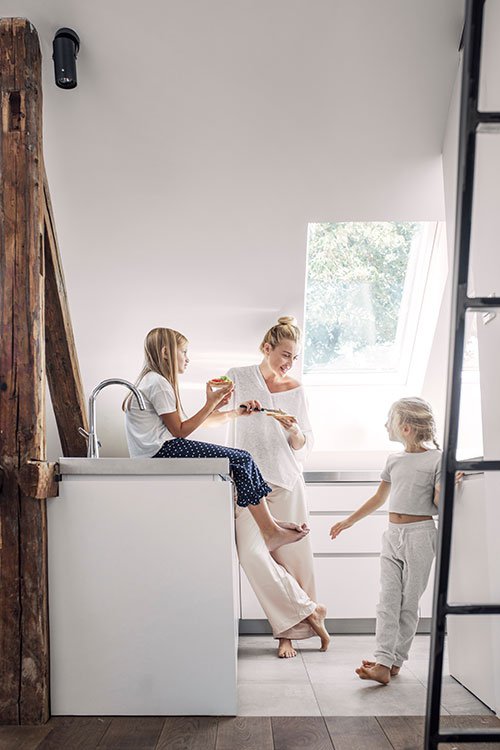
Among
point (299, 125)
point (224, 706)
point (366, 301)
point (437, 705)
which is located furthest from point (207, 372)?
point (437, 705)

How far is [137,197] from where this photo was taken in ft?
11.4

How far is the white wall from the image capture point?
117 inches

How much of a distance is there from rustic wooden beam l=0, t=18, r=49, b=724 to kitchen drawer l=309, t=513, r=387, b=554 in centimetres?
179

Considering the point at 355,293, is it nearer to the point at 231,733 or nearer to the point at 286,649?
the point at 286,649

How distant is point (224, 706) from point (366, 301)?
2.48 meters

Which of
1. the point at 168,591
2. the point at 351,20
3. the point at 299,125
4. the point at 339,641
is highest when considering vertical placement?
the point at 351,20

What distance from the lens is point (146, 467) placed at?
98.7 inches

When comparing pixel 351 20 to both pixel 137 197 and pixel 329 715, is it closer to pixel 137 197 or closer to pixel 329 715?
pixel 137 197

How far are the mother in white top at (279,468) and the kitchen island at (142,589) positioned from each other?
95 cm

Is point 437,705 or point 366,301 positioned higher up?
point 366,301

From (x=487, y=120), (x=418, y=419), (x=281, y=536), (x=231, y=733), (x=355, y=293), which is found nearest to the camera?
(x=487, y=120)

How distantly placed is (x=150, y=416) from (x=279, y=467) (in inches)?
35.7

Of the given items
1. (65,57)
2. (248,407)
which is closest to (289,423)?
(248,407)

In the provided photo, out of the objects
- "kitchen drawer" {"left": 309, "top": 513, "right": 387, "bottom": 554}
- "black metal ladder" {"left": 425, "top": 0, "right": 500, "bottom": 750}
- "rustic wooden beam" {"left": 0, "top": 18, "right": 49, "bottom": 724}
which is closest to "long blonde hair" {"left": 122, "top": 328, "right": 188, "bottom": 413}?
"rustic wooden beam" {"left": 0, "top": 18, "right": 49, "bottom": 724}
